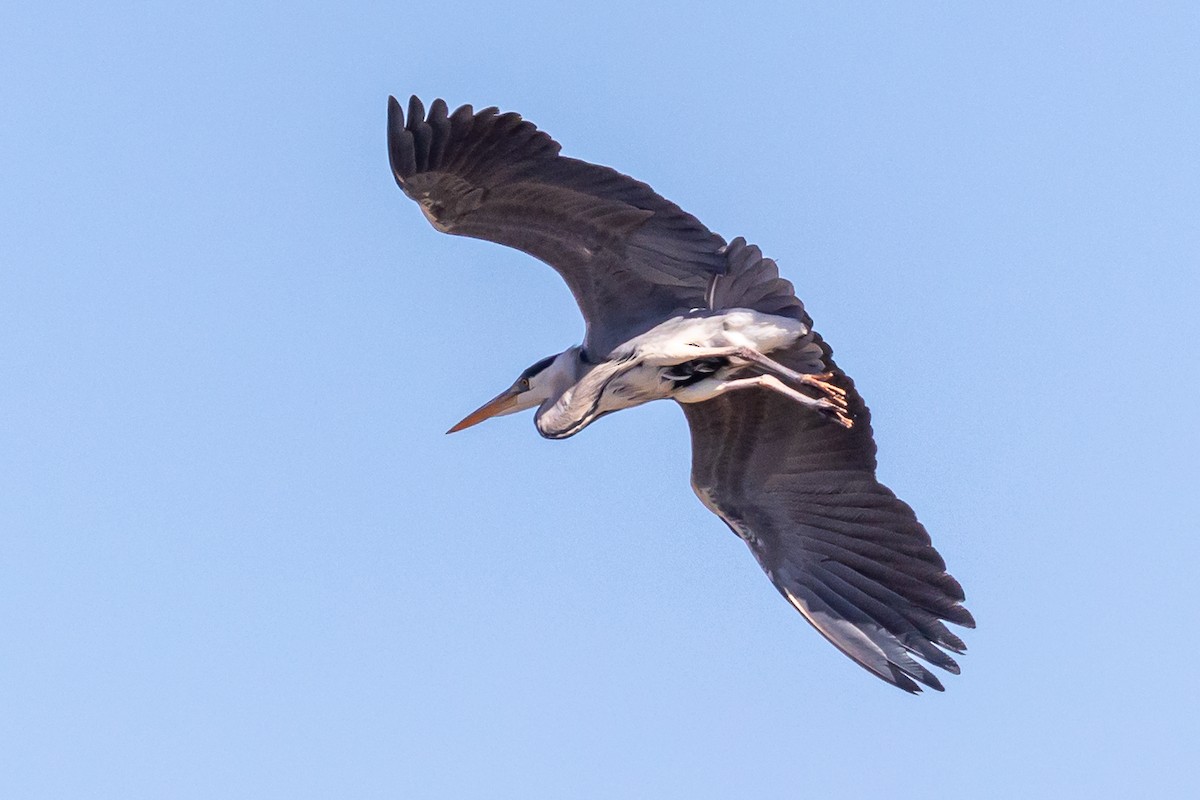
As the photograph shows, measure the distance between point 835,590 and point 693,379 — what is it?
4.87 ft

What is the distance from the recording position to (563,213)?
10.5 meters

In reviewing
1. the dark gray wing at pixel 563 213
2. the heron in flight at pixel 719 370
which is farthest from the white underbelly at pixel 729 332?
the dark gray wing at pixel 563 213

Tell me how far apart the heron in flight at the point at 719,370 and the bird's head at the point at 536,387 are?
34 millimetres

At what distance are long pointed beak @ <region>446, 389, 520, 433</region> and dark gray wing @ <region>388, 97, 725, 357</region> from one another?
118cm

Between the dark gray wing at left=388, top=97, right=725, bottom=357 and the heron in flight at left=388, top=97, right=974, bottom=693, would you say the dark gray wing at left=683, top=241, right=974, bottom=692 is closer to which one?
the heron in flight at left=388, top=97, right=974, bottom=693

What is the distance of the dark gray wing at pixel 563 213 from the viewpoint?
33.4 ft

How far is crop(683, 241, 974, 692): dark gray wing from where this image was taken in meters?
10.6

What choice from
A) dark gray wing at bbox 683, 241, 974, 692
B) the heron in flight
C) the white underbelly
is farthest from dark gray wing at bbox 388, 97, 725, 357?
dark gray wing at bbox 683, 241, 974, 692

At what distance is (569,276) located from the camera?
10.8 metres

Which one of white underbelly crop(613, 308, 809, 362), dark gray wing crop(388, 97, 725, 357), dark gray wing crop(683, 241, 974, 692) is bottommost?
dark gray wing crop(683, 241, 974, 692)

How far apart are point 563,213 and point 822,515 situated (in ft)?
7.83

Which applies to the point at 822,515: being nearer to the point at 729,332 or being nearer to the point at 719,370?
the point at 719,370

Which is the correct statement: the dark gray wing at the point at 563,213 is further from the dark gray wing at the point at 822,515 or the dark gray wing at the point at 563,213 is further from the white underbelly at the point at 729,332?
the dark gray wing at the point at 822,515

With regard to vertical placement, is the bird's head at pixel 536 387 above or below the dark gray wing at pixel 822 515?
above
